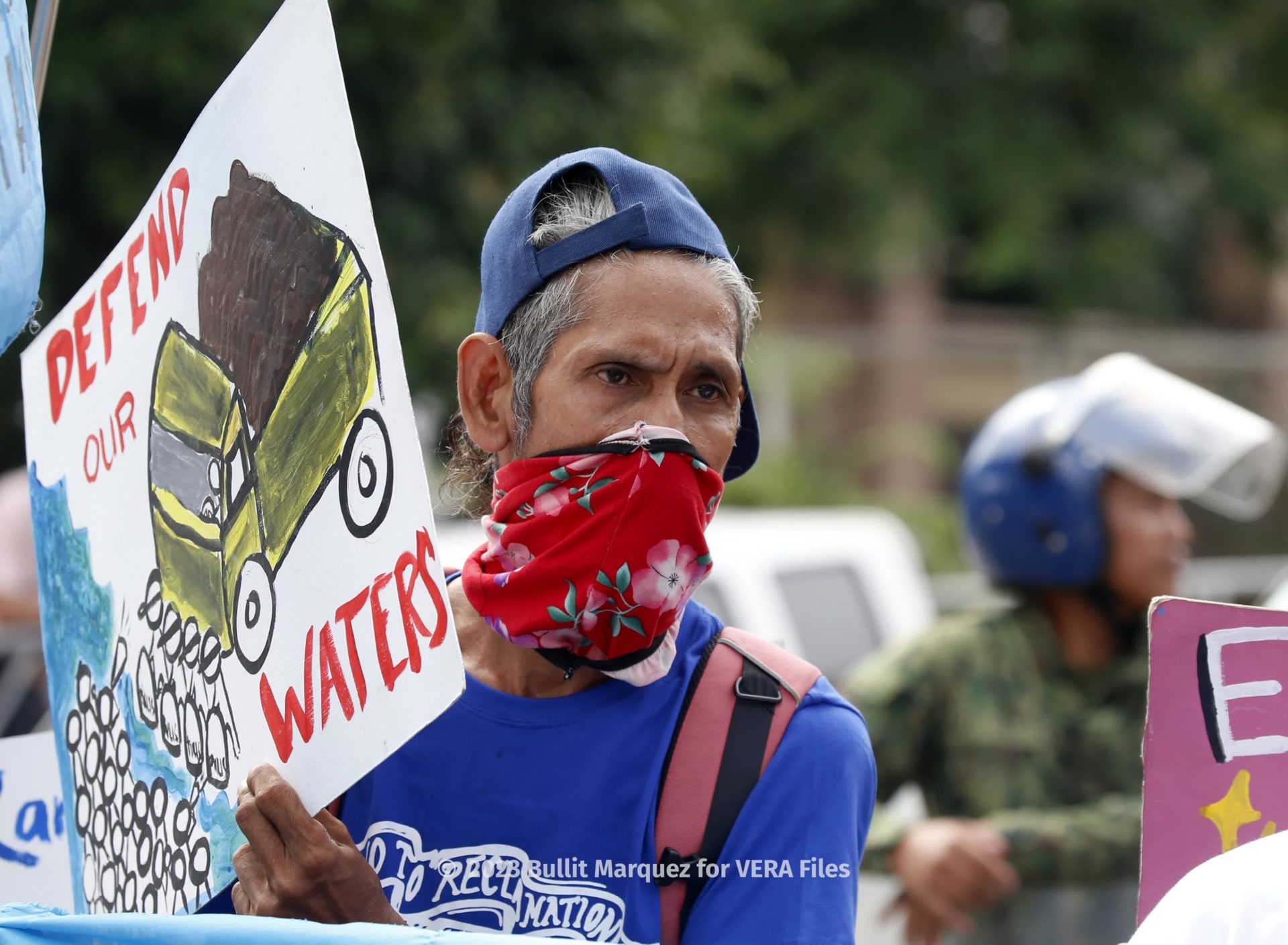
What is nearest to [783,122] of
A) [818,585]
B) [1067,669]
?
[818,585]

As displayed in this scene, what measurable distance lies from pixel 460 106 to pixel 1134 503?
419 cm

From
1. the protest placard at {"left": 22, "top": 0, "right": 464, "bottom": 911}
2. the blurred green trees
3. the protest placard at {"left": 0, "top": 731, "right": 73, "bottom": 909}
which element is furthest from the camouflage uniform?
the blurred green trees

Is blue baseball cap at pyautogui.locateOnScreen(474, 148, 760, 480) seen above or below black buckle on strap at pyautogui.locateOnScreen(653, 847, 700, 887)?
above

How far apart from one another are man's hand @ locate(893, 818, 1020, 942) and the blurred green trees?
13.7 ft

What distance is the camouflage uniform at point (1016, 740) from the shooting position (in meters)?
3.88

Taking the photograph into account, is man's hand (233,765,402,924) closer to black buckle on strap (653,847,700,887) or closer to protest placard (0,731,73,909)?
black buckle on strap (653,847,700,887)

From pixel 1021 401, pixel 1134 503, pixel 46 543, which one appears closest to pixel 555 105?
pixel 1021 401

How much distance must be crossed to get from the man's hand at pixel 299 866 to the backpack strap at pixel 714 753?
0.33 m

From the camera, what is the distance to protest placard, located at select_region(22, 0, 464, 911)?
5.24ft

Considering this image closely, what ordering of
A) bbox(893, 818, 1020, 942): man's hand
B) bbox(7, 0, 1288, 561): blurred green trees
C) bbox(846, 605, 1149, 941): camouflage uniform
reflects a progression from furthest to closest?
bbox(7, 0, 1288, 561): blurred green trees < bbox(846, 605, 1149, 941): camouflage uniform < bbox(893, 818, 1020, 942): man's hand

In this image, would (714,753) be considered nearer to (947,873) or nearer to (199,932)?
(199,932)

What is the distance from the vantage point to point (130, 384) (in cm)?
204

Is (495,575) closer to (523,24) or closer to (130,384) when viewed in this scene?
(130,384)

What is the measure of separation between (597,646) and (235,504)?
43 centimetres
